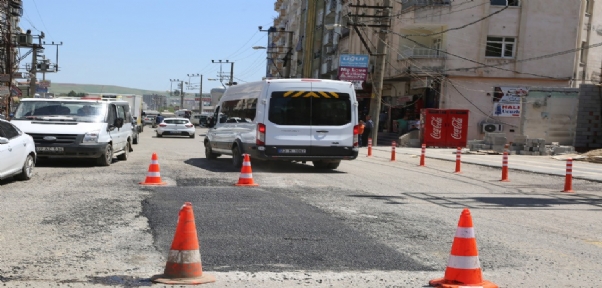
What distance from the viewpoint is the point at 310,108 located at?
17.0m

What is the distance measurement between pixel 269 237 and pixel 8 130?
7.08m

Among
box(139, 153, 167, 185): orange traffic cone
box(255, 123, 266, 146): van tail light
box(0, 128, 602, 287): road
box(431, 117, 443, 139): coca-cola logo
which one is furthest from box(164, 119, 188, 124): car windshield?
box(139, 153, 167, 185): orange traffic cone

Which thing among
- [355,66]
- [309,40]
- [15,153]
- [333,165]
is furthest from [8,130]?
[309,40]

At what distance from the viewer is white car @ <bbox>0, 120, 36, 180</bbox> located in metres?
11.9

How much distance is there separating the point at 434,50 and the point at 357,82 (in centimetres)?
494

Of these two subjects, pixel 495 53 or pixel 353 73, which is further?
pixel 495 53

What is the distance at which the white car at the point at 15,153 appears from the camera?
1195 centimetres

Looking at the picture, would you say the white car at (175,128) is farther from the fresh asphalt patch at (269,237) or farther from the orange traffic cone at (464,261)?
the orange traffic cone at (464,261)

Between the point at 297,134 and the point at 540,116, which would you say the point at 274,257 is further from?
the point at 540,116

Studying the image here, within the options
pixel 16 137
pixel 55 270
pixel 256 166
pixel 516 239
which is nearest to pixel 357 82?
pixel 256 166

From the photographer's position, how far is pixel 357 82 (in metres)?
39.2

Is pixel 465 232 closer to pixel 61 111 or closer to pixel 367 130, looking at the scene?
pixel 61 111

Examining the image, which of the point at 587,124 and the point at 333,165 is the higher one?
the point at 587,124

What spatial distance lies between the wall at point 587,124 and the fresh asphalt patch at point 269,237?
2483 centimetres
